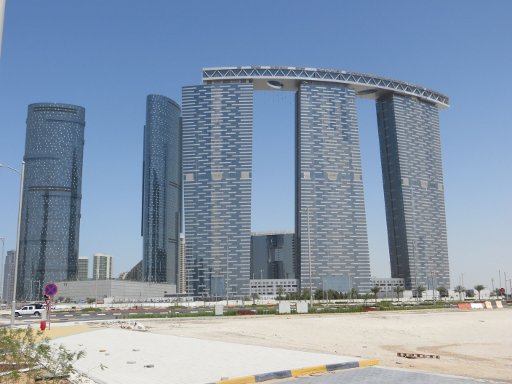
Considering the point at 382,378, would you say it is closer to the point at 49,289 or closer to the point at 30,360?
the point at 30,360

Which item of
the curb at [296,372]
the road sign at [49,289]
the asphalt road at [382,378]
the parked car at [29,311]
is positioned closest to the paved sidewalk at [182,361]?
the curb at [296,372]

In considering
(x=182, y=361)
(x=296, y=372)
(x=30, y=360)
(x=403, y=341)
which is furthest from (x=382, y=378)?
(x=403, y=341)

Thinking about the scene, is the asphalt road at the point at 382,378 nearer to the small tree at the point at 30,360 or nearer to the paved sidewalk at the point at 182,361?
the paved sidewalk at the point at 182,361

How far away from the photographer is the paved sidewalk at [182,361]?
1322 cm

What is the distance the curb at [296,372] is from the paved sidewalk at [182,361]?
17.8 inches

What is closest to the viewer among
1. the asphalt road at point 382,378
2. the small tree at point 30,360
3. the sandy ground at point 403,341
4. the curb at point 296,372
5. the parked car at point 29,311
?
the small tree at point 30,360

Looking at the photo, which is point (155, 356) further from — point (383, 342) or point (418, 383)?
point (383, 342)

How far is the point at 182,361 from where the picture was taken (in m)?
15.9

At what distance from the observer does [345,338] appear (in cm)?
2738

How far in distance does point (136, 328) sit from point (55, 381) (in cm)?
2232

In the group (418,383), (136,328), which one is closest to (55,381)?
(418,383)

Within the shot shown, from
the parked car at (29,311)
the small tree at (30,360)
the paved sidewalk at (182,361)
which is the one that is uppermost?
the small tree at (30,360)

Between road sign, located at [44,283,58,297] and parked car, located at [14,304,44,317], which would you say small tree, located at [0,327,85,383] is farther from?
parked car, located at [14,304,44,317]

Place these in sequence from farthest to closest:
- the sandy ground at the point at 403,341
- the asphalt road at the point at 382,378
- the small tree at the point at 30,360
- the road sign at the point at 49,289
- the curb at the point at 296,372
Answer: the road sign at the point at 49,289
the sandy ground at the point at 403,341
the curb at the point at 296,372
the asphalt road at the point at 382,378
the small tree at the point at 30,360
